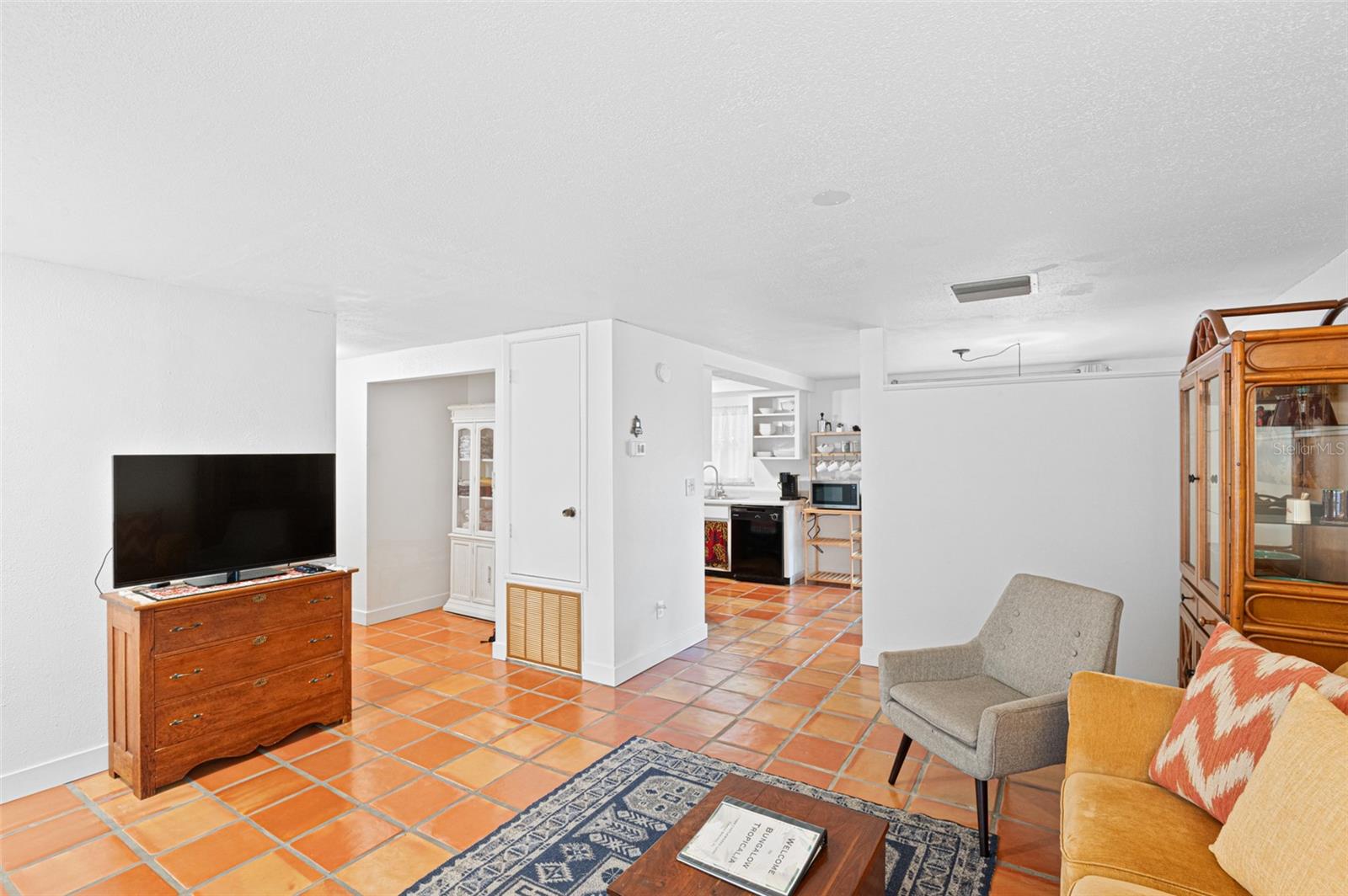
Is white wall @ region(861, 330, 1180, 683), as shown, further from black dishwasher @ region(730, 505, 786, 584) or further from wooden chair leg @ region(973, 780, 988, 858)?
black dishwasher @ region(730, 505, 786, 584)

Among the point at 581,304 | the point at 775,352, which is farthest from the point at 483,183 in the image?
the point at 775,352

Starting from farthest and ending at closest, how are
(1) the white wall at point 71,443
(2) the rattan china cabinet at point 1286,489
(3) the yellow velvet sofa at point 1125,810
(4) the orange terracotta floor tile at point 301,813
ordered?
(1) the white wall at point 71,443 → (4) the orange terracotta floor tile at point 301,813 → (2) the rattan china cabinet at point 1286,489 → (3) the yellow velvet sofa at point 1125,810

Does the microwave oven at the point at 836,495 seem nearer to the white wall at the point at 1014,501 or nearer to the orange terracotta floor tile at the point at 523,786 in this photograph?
the white wall at the point at 1014,501

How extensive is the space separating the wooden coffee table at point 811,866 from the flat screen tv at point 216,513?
276 cm

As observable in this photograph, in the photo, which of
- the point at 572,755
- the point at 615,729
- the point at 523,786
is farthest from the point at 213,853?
the point at 615,729

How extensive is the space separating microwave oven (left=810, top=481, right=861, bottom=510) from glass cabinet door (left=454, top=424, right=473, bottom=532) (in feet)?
12.4

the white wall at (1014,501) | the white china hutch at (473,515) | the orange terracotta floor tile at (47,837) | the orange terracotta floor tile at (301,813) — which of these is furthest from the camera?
the white china hutch at (473,515)

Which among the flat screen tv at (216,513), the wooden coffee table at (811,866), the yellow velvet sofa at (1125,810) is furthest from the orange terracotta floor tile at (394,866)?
the yellow velvet sofa at (1125,810)

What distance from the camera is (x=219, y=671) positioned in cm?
315

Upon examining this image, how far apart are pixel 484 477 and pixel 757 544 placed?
10.2 ft

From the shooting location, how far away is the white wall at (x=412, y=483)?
5.79m

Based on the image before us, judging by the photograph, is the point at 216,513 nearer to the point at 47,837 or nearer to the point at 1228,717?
the point at 47,837

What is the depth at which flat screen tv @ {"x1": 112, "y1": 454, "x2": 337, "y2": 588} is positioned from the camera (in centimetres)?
309

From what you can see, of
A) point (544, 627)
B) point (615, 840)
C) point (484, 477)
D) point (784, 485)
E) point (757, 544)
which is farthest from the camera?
point (784, 485)
